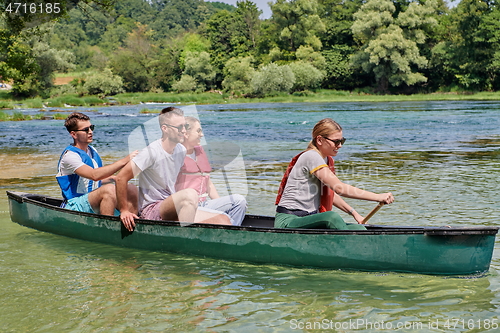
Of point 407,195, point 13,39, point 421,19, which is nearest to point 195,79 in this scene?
point 421,19

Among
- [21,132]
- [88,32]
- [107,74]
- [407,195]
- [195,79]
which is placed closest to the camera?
[407,195]

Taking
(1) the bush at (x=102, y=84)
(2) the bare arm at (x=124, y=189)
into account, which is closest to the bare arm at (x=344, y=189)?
(2) the bare arm at (x=124, y=189)

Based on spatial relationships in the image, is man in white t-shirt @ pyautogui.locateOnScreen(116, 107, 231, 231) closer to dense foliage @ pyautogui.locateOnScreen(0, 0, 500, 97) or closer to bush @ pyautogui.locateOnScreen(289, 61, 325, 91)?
dense foliage @ pyautogui.locateOnScreen(0, 0, 500, 97)

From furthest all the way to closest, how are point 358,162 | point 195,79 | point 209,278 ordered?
point 195,79 → point 358,162 → point 209,278

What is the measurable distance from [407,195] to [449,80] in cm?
5794

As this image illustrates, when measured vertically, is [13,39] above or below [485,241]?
above

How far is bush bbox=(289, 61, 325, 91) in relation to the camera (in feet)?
200

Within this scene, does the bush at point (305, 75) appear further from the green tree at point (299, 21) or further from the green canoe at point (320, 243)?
the green canoe at point (320, 243)

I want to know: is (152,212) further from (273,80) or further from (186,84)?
(186,84)

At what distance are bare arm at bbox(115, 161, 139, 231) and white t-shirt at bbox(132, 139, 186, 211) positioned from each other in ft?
0.31

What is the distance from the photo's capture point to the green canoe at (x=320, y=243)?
4.91 m

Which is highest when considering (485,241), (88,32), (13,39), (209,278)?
(88,32)

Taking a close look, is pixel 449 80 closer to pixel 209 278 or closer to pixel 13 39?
pixel 13 39

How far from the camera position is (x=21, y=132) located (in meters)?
25.6
